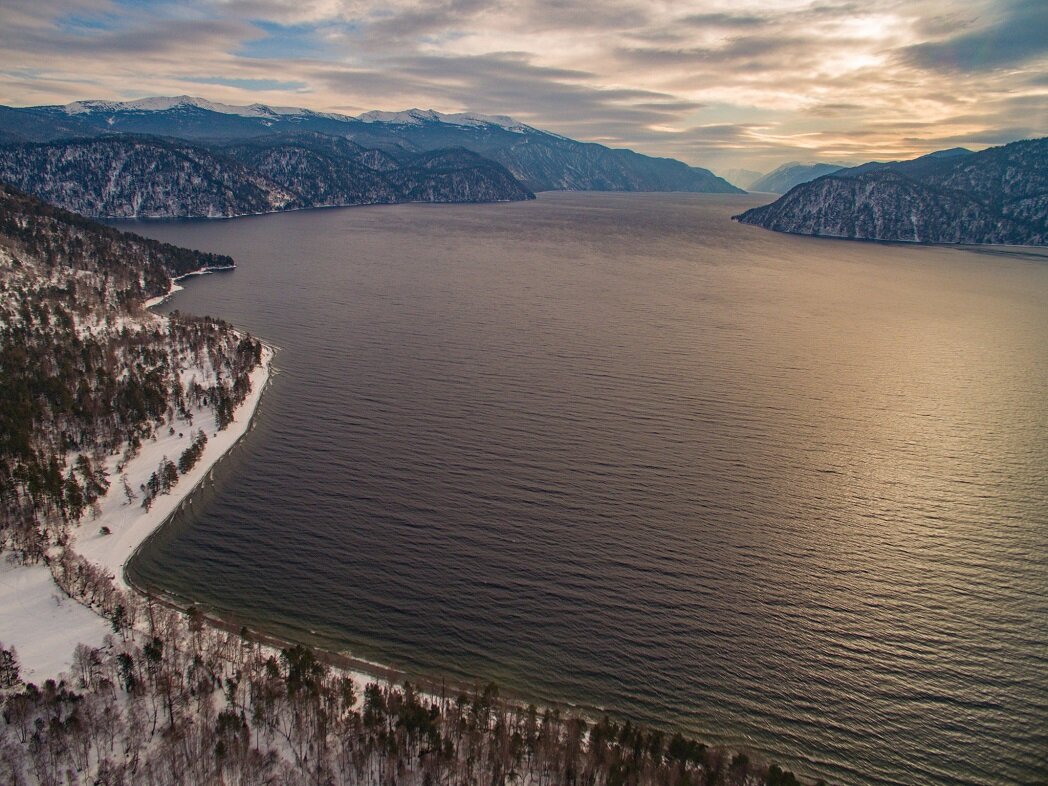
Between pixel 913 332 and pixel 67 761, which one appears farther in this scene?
pixel 913 332

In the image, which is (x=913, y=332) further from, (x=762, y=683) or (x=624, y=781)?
(x=624, y=781)

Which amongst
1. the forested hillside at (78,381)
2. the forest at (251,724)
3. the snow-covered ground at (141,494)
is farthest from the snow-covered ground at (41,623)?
the snow-covered ground at (141,494)

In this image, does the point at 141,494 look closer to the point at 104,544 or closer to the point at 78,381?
the point at 104,544

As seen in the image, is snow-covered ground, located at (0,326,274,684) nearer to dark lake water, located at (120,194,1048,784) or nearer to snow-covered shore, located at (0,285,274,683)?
snow-covered shore, located at (0,285,274,683)

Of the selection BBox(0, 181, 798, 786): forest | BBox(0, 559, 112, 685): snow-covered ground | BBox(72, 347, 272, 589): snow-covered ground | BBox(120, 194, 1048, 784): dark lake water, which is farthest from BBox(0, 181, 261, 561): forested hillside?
BBox(120, 194, 1048, 784): dark lake water

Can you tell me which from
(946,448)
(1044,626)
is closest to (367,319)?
(946,448)

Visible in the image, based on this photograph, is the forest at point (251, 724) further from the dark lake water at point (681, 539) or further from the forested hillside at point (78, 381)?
the dark lake water at point (681, 539)
